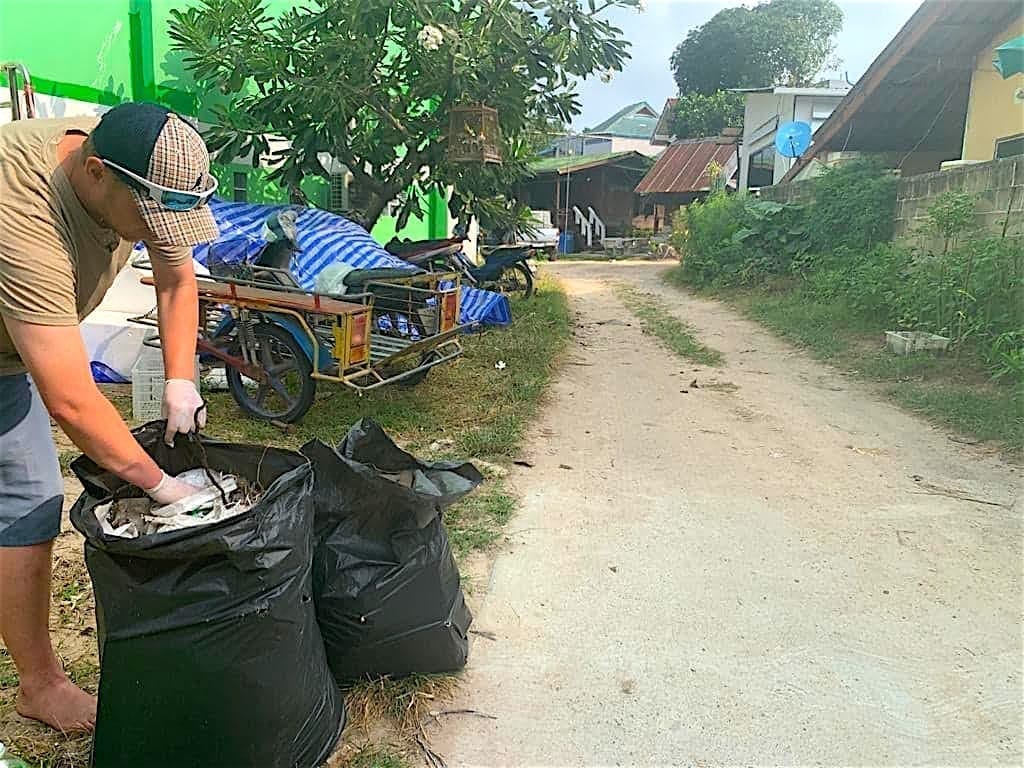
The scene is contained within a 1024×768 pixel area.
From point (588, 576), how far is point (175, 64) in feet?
19.4

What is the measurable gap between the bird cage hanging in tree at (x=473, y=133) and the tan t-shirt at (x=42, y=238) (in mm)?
4544

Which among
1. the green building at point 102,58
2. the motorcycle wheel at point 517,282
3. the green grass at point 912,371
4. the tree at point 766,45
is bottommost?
the green grass at point 912,371

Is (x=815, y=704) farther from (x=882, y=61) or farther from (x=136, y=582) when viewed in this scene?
(x=882, y=61)

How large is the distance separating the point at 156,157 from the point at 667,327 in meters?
7.59

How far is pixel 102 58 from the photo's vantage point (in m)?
5.88

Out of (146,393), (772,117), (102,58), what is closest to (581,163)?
(772,117)

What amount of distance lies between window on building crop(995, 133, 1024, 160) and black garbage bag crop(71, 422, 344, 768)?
9341 millimetres

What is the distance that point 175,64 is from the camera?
6.71 metres

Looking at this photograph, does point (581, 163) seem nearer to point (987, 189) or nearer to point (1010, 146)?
point (1010, 146)

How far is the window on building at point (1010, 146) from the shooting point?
28.3 ft

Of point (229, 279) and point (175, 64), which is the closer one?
point (229, 279)

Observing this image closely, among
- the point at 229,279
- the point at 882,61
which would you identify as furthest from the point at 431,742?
the point at 882,61

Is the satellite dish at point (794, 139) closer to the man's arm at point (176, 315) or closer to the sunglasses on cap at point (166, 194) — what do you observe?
the man's arm at point (176, 315)

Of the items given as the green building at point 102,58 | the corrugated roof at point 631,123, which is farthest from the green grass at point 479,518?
the corrugated roof at point 631,123
